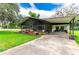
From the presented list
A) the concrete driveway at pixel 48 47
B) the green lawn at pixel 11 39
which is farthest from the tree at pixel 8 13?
the concrete driveway at pixel 48 47

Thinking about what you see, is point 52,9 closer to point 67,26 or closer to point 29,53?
point 67,26

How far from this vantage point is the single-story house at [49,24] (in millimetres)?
4648

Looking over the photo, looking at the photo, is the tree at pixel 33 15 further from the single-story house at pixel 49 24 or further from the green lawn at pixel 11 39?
the green lawn at pixel 11 39

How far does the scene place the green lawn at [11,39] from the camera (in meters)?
4.55

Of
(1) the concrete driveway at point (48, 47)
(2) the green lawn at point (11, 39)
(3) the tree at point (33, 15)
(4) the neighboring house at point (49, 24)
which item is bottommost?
Answer: (1) the concrete driveway at point (48, 47)

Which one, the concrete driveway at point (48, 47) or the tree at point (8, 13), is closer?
the concrete driveway at point (48, 47)

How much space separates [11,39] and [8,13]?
1.39 feet

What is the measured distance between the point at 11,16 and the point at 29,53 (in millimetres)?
679

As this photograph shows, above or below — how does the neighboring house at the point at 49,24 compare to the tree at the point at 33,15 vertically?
below

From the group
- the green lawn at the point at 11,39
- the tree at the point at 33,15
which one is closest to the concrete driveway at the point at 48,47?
the green lawn at the point at 11,39

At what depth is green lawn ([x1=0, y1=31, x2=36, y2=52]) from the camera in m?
4.55

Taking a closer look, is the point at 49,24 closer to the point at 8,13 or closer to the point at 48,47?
the point at 48,47

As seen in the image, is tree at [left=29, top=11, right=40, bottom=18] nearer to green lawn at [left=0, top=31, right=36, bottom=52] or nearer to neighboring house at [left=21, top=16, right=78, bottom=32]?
neighboring house at [left=21, top=16, right=78, bottom=32]

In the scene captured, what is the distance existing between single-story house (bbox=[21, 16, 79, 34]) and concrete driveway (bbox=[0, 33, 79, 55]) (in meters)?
0.16
